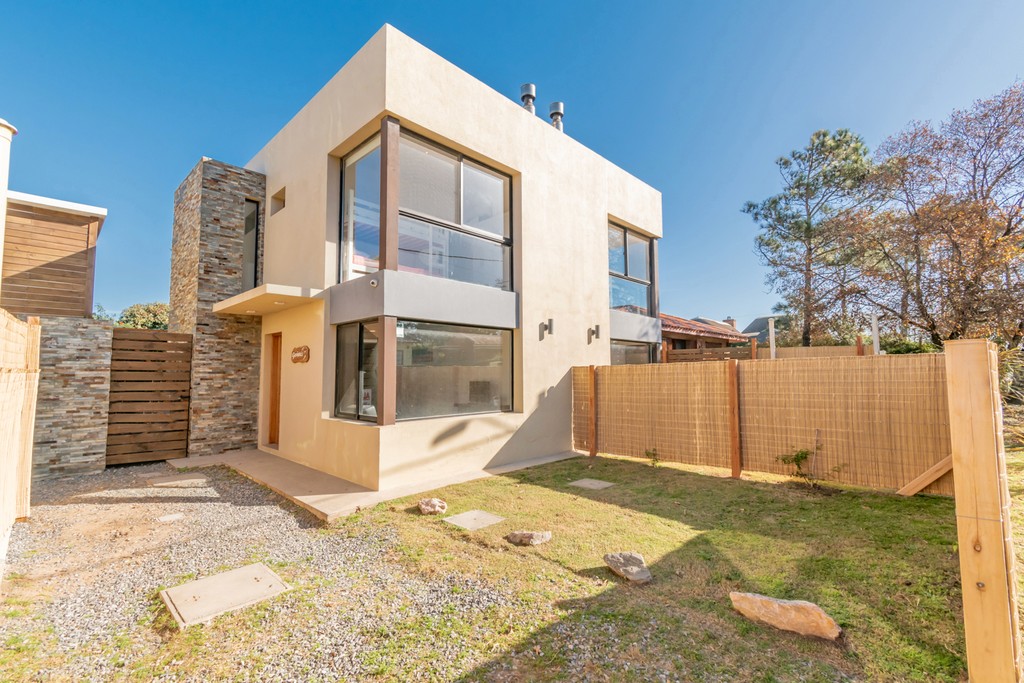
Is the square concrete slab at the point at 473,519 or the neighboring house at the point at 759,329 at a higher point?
the neighboring house at the point at 759,329

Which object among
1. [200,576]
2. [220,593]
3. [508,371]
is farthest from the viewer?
[508,371]

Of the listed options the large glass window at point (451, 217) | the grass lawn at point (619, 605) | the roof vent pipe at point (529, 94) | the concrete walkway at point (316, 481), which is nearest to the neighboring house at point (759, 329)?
the roof vent pipe at point (529, 94)

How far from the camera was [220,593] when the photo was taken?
367 centimetres

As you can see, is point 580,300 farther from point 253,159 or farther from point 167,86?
point 167,86

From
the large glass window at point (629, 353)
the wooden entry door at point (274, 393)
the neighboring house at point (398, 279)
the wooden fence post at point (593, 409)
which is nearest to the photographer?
the neighboring house at point (398, 279)

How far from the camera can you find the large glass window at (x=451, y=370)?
7.27 m

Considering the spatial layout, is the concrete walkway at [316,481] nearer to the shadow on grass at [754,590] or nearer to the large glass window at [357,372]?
the large glass window at [357,372]

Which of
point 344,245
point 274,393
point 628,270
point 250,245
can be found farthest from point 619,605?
point 250,245

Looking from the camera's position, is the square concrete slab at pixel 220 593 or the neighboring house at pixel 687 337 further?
the neighboring house at pixel 687 337

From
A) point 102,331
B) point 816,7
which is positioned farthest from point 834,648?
point 816,7

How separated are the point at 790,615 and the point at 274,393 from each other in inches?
412

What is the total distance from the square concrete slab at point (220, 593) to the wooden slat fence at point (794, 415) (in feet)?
22.2

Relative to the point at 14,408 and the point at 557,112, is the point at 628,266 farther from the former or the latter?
the point at 14,408

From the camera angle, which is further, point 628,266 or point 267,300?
point 628,266
